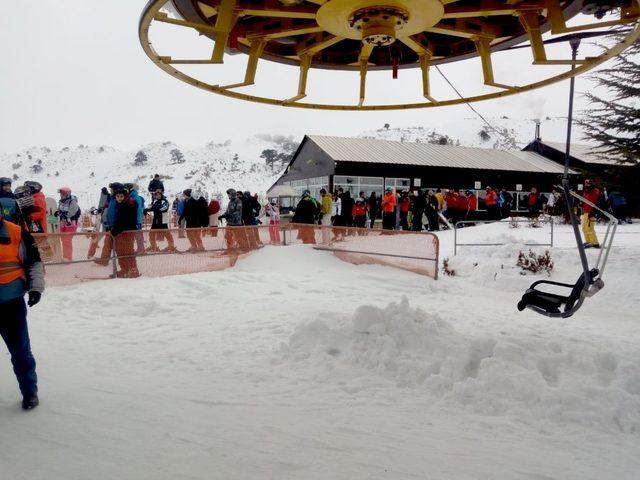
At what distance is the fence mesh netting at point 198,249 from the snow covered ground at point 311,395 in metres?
1.38

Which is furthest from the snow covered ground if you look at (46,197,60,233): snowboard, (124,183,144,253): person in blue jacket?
(46,197,60,233): snowboard

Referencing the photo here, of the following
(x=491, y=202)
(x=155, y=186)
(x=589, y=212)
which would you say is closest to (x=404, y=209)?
(x=491, y=202)

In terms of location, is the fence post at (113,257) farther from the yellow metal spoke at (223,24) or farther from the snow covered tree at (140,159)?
the snow covered tree at (140,159)

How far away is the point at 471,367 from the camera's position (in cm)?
432

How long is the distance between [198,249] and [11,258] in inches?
247

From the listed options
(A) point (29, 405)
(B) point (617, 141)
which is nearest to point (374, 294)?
(A) point (29, 405)

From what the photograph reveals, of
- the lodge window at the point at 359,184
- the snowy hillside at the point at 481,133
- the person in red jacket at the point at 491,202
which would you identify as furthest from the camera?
the snowy hillside at the point at 481,133

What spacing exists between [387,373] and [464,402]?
31.3 inches

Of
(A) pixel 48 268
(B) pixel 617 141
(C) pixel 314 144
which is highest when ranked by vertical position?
(C) pixel 314 144

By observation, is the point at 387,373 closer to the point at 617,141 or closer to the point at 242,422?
the point at 242,422

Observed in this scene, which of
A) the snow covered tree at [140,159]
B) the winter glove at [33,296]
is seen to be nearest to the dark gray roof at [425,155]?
the winter glove at [33,296]

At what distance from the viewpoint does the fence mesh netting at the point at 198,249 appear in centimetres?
834

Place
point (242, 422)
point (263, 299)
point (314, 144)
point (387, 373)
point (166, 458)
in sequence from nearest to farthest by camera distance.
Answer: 1. point (166, 458)
2. point (242, 422)
3. point (387, 373)
4. point (263, 299)
5. point (314, 144)

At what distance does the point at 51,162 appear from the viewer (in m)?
102
